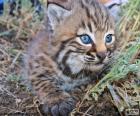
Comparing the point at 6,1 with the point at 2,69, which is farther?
the point at 6,1

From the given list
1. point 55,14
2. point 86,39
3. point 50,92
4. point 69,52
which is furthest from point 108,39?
point 50,92

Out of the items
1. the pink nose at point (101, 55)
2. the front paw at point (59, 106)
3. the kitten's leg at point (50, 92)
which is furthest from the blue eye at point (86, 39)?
the front paw at point (59, 106)

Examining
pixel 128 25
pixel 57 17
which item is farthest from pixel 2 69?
pixel 128 25

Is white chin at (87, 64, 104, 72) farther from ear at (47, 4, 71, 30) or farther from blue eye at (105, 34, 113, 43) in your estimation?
ear at (47, 4, 71, 30)

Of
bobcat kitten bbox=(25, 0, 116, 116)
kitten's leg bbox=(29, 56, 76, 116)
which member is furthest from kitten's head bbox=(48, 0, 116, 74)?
kitten's leg bbox=(29, 56, 76, 116)

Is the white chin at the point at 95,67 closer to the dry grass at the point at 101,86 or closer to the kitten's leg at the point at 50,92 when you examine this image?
the dry grass at the point at 101,86

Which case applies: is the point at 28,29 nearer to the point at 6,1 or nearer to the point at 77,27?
the point at 6,1

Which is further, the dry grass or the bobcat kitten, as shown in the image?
the dry grass
